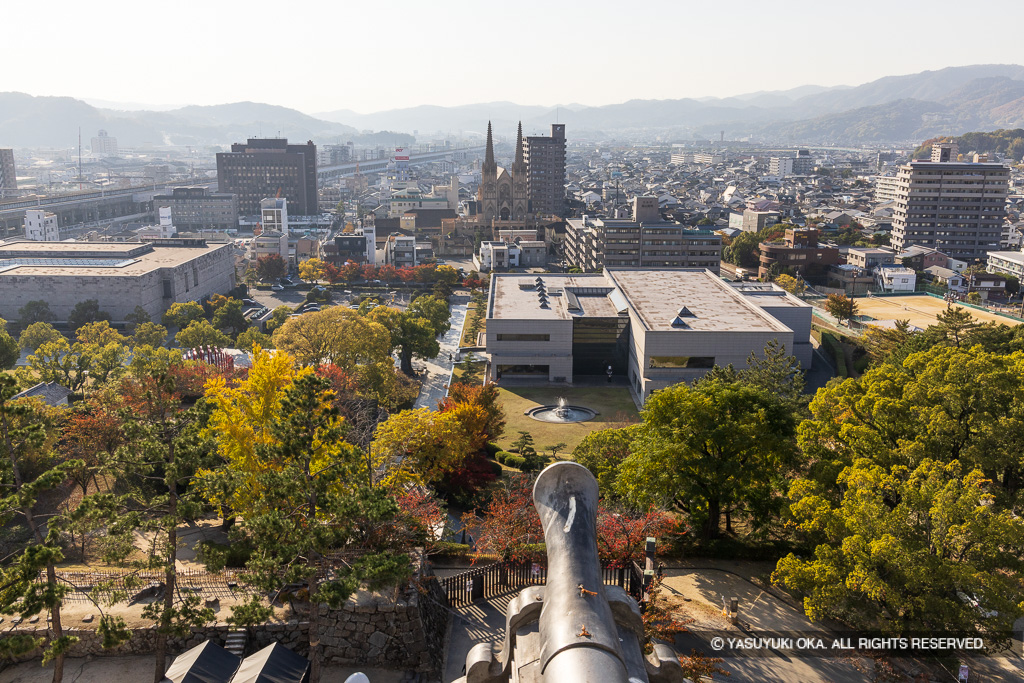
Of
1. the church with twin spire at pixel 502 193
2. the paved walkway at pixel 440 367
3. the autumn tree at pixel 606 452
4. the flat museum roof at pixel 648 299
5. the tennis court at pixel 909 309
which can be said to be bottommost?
the paved walkway at pixel 440 367

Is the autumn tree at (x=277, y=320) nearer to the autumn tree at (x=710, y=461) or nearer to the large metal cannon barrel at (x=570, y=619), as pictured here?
the autumn tree at (x=710, y=461)

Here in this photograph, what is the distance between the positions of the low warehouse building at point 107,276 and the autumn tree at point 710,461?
49717 mm

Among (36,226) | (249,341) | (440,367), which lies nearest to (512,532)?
(440,367)

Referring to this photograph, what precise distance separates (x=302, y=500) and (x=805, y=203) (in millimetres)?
138802

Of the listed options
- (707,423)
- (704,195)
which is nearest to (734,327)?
(707,423)

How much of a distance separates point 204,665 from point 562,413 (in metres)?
26.4

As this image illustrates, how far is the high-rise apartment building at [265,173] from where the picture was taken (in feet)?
425

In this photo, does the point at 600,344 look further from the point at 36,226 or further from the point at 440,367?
the point at 36,226

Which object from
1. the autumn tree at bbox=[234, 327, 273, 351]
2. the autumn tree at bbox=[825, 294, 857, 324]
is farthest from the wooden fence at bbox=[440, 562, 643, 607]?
the autumn tree at bbox=[825, 294, 857, 324]

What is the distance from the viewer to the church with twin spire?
10731cm

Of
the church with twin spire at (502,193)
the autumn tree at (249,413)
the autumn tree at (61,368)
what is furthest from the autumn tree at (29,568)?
the church with twin spire at (502,193)

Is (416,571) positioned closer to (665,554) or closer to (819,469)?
(665,554)

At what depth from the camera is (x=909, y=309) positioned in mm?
61844

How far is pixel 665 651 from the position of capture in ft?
25.5
